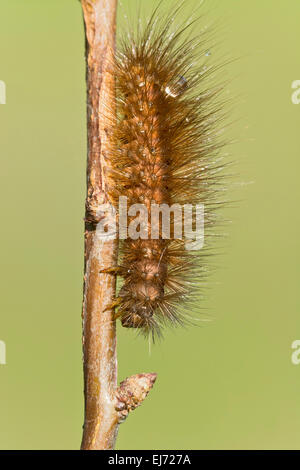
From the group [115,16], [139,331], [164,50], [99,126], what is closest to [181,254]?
[139,331]

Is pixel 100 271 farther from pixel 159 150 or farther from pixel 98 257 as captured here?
pixel 159 150

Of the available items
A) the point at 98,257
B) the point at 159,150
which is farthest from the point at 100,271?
the point at 159,150

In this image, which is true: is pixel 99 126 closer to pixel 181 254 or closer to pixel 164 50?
pixel 164 50

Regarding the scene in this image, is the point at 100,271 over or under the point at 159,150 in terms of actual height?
under
